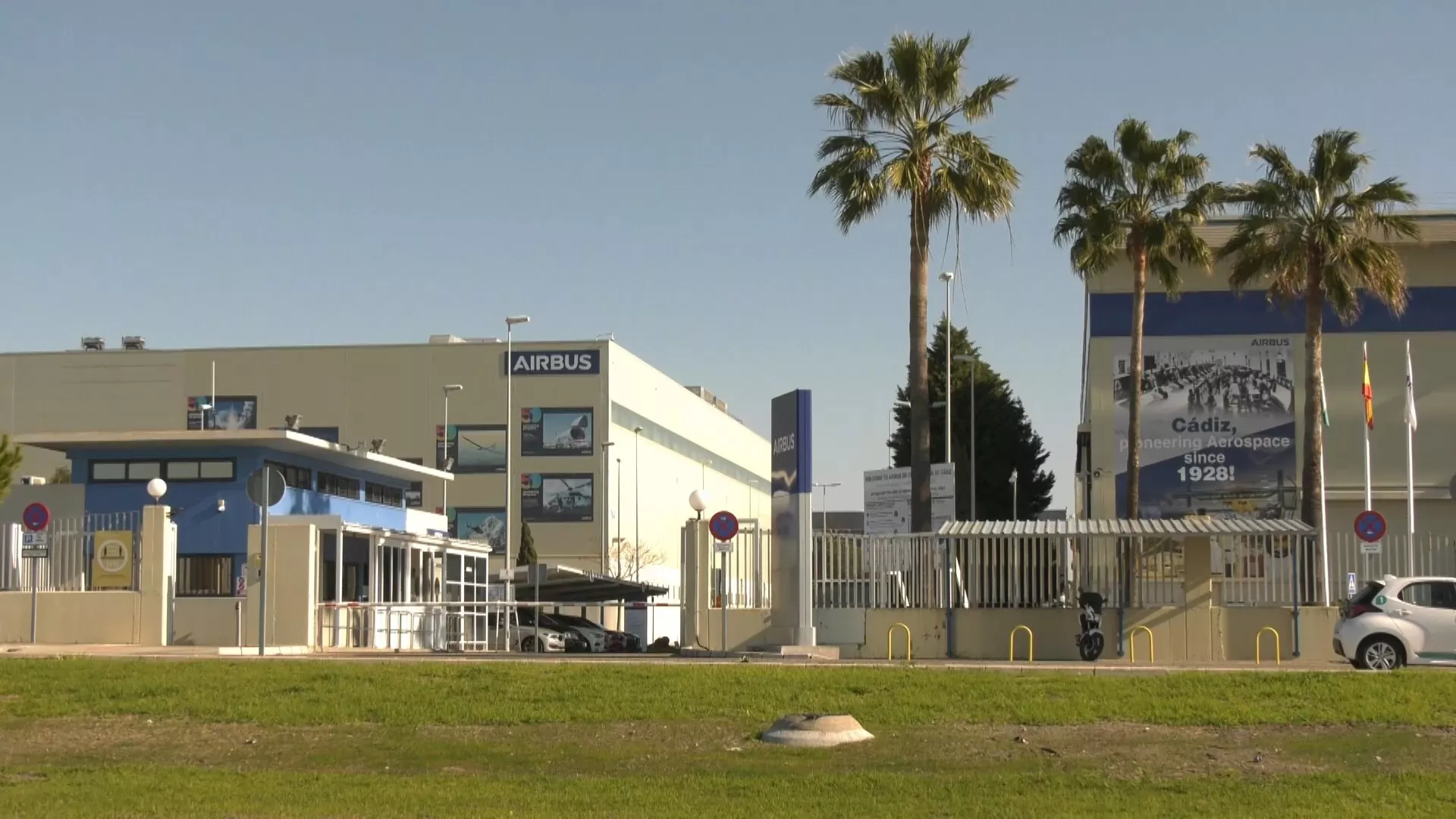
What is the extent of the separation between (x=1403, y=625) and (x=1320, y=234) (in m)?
16.9

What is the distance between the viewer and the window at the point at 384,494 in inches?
1778

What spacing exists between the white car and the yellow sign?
21.2 meters

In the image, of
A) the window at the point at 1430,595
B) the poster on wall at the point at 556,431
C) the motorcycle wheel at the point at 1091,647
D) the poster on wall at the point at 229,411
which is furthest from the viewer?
the poster on wall at the point at 229,411

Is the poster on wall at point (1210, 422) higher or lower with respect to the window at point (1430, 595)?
higher

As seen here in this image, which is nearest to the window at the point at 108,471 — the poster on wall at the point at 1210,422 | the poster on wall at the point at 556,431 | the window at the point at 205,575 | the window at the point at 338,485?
the window at the point at 205,575

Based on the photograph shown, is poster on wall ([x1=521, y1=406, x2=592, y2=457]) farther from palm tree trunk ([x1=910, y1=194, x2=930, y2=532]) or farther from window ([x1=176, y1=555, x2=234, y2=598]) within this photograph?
palm tree trunk ([x1=910, y1=194, x2=930, y2=532])

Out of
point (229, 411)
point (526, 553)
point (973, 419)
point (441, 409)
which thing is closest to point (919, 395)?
point (973, 419)

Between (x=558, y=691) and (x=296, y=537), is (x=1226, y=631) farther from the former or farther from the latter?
(x=296, y=537)

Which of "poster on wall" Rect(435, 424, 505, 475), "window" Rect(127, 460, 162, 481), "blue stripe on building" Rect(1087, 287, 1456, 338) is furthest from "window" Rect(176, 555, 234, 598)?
"poster on wall" Rect(435, 424, 505, 475)

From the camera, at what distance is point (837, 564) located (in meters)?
26.8

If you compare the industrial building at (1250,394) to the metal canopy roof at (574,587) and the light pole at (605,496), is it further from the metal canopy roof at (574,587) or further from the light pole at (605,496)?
the light pole at (605,496)

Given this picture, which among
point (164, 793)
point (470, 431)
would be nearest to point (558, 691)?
point (164, 793)

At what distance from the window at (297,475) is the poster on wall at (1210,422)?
3066 centimetres

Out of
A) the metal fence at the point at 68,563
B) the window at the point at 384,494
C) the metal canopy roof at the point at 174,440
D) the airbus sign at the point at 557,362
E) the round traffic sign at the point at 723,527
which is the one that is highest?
the airbus sign at the point at 557,362
